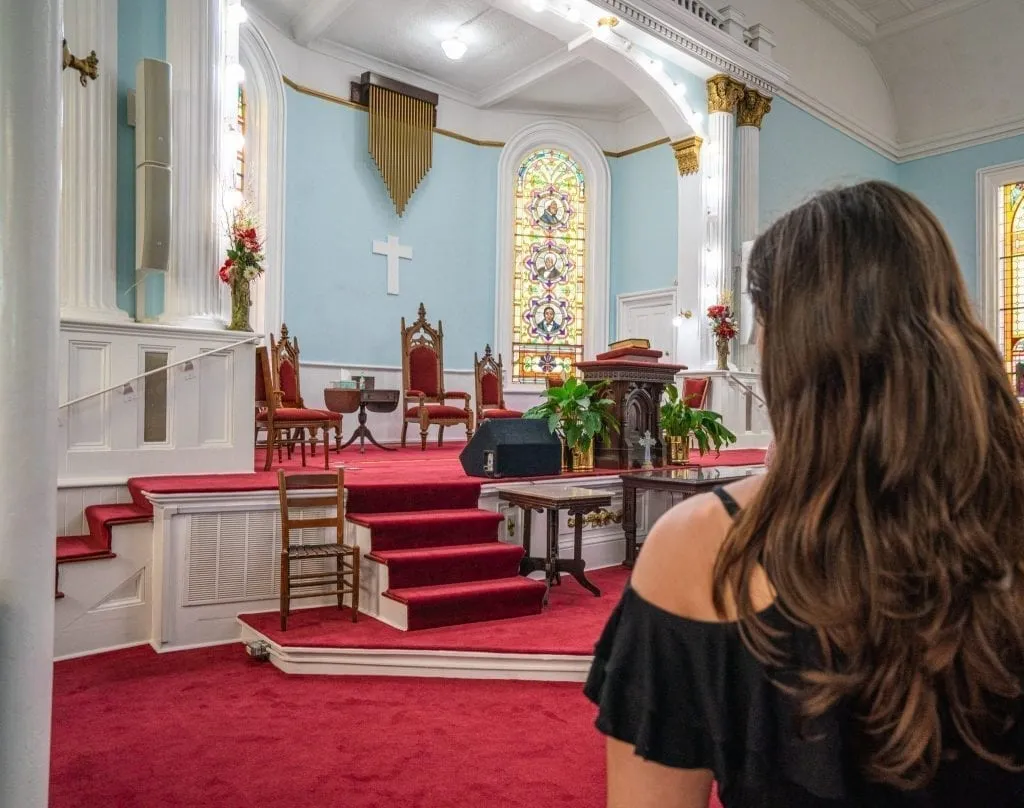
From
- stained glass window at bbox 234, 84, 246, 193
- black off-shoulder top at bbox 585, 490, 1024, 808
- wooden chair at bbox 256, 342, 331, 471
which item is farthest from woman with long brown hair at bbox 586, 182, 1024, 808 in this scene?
stained glass window at bbox 234, 84, 246, 193

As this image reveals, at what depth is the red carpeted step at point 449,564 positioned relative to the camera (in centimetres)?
403

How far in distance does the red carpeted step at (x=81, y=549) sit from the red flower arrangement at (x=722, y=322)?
20.3ft

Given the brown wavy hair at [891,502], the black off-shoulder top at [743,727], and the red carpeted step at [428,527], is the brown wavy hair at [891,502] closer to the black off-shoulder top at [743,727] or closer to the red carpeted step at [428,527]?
the black off-shoulder top at [743,727]

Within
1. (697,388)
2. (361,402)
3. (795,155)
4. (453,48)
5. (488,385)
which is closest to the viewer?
(361,402)

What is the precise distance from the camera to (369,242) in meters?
9.01

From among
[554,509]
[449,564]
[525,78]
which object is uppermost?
[525,78]

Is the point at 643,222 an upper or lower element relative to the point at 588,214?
lower

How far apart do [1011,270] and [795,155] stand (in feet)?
11.6

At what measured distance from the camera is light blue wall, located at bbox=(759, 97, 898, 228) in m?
9.32

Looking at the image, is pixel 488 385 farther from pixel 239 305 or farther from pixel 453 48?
pixel 239 305

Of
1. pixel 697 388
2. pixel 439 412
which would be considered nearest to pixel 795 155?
pixel 697 388

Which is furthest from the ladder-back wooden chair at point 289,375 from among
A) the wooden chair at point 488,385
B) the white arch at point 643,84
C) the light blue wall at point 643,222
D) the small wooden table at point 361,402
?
the light blue wall at point 643,222

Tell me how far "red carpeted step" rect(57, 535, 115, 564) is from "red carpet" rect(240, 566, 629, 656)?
74cm

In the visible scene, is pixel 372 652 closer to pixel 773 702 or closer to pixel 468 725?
pixel 468 725
